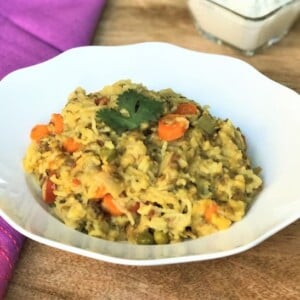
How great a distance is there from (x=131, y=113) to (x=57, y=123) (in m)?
0.21

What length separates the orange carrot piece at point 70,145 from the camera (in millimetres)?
1650

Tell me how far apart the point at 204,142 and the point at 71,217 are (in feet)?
1.10

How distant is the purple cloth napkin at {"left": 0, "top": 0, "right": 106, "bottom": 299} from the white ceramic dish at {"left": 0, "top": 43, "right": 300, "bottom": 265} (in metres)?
0.26

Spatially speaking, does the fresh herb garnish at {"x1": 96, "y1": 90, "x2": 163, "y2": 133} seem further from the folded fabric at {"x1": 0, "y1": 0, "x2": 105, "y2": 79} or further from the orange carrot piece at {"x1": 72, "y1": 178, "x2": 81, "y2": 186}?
the folded fabric at {"x1": 0, "y1": 0, "x2": 105, "y2": 79}

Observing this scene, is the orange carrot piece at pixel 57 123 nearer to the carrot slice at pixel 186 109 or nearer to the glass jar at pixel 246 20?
the carrot slice at pixel 186 109

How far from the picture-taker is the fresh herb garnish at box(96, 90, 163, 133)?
1.61 m

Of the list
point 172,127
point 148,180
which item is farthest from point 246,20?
point 148,180

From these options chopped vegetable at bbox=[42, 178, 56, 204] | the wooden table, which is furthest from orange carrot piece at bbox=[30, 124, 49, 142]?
the wooden table

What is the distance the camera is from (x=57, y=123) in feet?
5.71

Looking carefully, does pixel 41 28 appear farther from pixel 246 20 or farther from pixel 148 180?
pixel 148 180

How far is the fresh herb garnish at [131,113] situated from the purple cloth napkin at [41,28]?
0.62 m

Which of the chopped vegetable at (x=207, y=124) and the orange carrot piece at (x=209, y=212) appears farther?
the chopped vegetable at (x=207, y=124)

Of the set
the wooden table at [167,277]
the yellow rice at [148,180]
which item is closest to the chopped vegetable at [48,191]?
the yellow rice at [148,180]

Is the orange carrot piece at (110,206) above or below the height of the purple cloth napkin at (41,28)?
above
